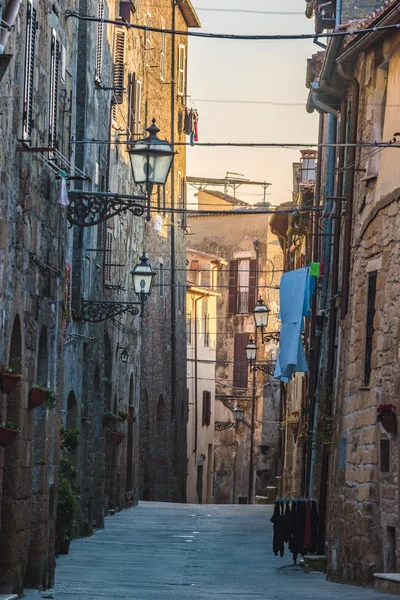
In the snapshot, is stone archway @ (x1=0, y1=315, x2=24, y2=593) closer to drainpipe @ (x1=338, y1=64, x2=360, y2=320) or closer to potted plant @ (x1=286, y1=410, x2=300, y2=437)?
drainpipe @ (x1=338, y1=64, x2=360, y2=320)

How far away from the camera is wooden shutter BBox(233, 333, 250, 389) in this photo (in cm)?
6191

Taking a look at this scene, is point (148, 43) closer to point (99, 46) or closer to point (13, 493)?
point (99, 46)

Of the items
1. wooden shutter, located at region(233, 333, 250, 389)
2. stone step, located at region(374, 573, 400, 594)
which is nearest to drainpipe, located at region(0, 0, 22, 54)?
stone step, located at region(374, 573, 400, 594)

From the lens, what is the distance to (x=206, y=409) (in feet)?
188

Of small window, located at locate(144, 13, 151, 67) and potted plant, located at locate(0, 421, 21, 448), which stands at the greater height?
Result: small window, located at locate(144, 13, 151, 67)

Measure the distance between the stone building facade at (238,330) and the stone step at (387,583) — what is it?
44.2 m

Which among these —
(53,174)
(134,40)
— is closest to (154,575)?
(53,174)

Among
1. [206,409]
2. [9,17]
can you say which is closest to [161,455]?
[206,409]

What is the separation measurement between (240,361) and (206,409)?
220 inches

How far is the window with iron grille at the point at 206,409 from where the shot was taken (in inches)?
2232

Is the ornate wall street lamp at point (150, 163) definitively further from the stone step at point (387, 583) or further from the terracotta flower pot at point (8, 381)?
the stone step at point (387, 583)

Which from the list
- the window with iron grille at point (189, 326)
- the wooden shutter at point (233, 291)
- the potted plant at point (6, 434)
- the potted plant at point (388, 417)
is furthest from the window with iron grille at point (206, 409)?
the potted plant at point (6, 434)

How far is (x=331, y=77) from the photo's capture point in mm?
20734

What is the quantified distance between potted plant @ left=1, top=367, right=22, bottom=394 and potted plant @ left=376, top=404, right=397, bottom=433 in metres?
4.42
